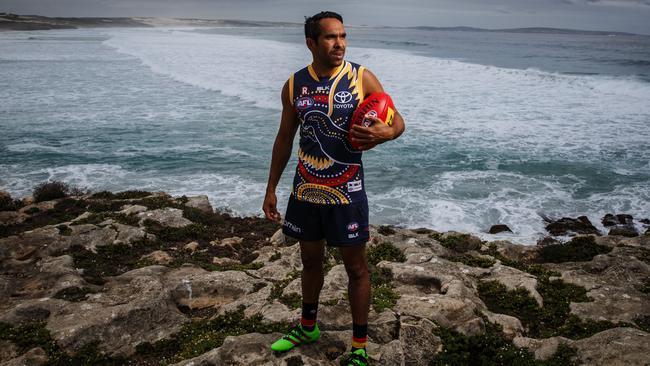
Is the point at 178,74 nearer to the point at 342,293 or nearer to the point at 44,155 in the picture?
the point at 44,155

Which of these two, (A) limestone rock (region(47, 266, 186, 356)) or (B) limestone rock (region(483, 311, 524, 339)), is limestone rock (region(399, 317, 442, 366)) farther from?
(A) limestone rock (region(47, 266, 186, 356))

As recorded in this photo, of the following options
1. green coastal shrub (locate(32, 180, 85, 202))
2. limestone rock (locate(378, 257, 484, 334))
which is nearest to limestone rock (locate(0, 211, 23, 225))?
green coastal shrub (locate(32, 180, 85, 202))

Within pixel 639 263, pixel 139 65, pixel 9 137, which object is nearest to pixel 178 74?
pixel 139 65

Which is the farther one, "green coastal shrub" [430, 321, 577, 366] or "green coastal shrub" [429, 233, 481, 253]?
"green coastal shrub" [429, 233, 481, 253]

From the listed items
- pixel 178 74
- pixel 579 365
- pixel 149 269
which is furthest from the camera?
pixel 178 74

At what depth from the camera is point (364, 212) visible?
13.6 feet

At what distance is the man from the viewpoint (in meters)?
3.89

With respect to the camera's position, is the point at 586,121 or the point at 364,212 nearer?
the point at 364,212

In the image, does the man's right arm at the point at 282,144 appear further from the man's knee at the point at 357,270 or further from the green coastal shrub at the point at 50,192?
the green coastal shrub at the point at 50,192

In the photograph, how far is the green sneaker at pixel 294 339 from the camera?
4.74 metres

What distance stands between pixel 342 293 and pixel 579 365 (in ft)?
9.28

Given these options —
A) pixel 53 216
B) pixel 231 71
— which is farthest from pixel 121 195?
pixel 231 71

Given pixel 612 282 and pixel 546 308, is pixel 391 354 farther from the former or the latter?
pixel 612 282

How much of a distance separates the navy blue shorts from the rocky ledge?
135 cm
